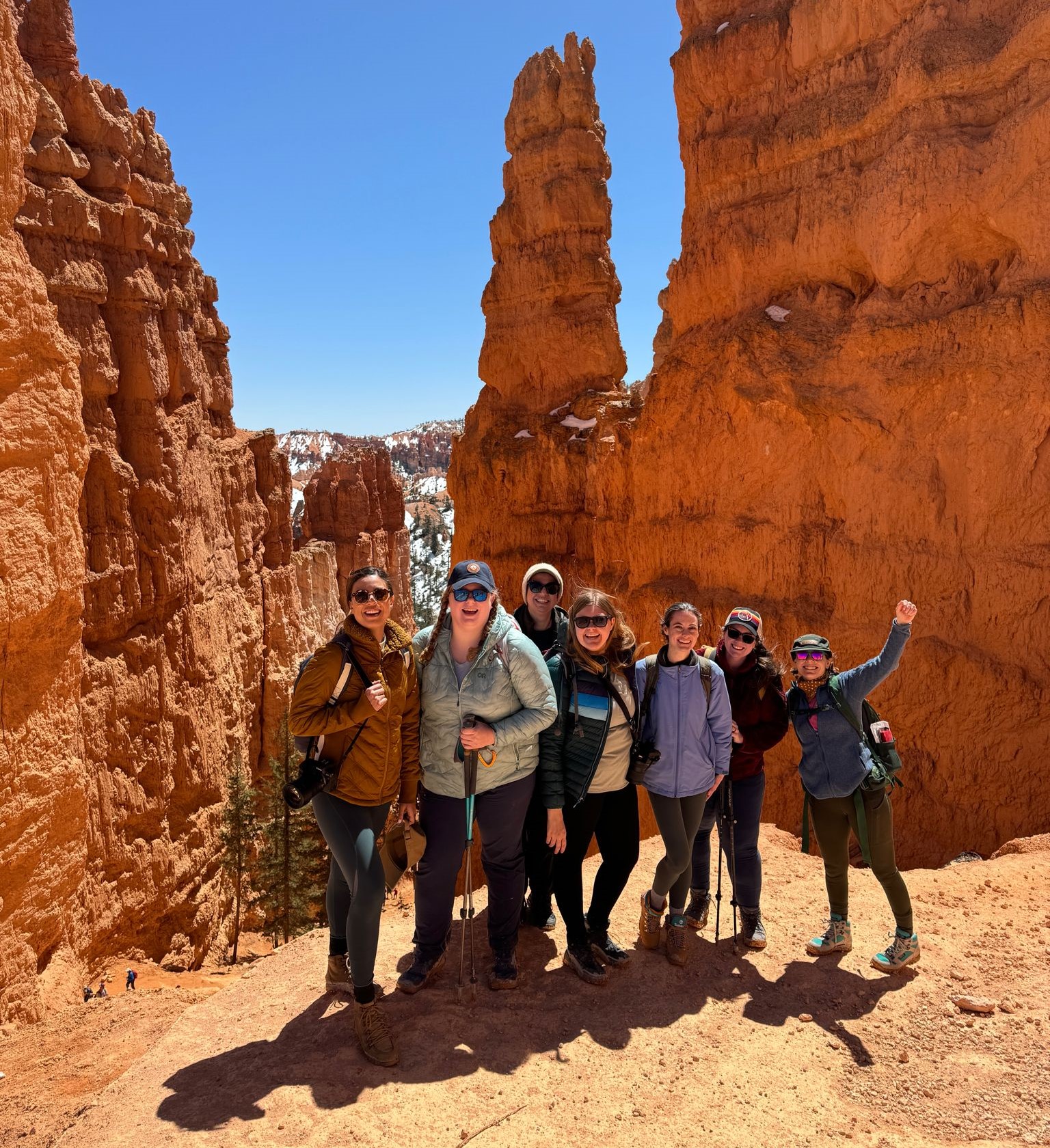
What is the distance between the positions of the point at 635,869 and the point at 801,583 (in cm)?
524

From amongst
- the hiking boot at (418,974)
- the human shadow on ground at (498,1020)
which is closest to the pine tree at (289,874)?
the hiking boot at (418,974)

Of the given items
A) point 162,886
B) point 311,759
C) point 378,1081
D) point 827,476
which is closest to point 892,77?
point 827,476

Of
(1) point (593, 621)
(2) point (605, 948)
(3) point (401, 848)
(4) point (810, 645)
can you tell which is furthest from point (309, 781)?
(4) point (810, 645)

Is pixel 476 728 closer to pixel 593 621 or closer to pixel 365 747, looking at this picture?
pixel 365 747

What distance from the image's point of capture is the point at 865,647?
9695mm

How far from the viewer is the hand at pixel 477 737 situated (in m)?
4.03

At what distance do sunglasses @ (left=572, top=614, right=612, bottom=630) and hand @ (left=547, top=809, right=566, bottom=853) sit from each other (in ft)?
3.48

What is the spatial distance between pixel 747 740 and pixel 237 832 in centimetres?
1423

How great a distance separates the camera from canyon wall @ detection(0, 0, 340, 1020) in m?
7.18

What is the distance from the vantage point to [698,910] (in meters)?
5.40

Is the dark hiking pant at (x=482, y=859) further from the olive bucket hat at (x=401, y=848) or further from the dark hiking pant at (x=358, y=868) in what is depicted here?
the dark hiking pant at (x=358, y=868)

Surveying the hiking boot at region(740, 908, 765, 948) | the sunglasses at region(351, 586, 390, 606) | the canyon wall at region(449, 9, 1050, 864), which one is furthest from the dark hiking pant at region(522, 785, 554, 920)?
the canyon wall at region(449, 9, 1050, 864)

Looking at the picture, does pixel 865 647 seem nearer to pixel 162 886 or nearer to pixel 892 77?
pixel 892 77

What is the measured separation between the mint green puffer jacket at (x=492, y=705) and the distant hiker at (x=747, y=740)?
1.40 m
